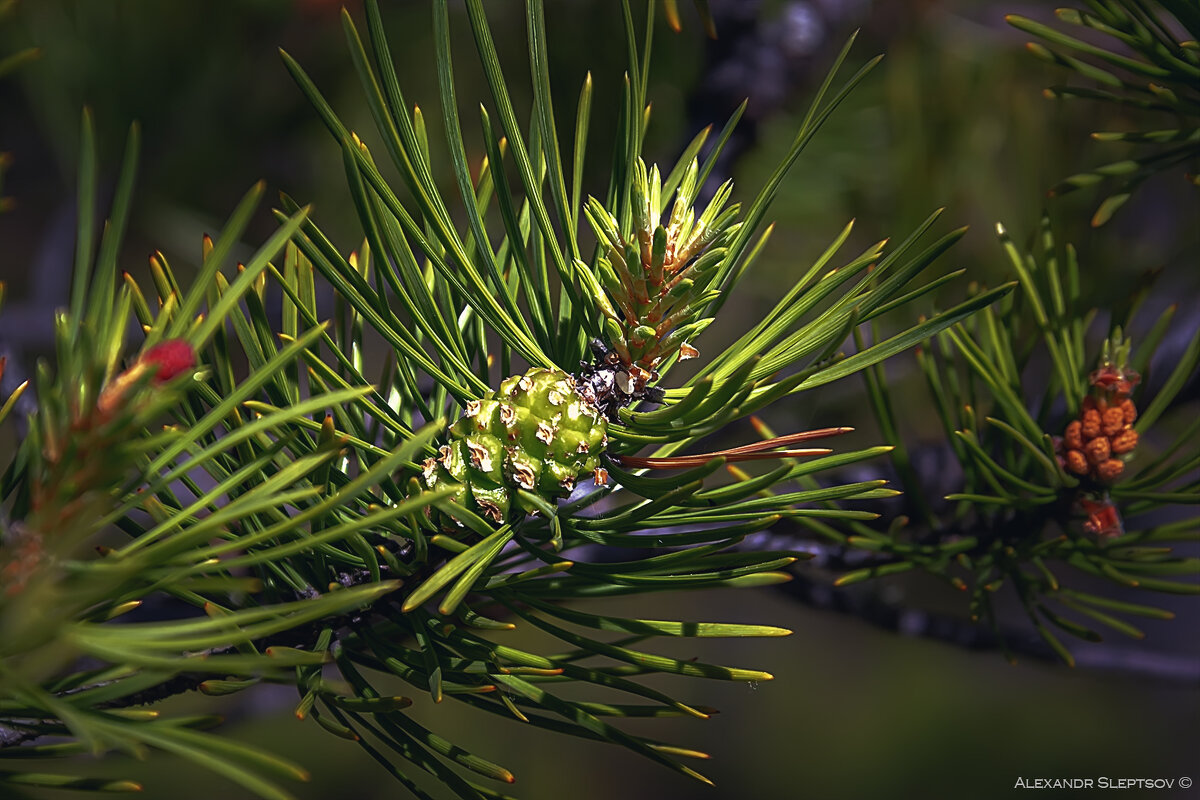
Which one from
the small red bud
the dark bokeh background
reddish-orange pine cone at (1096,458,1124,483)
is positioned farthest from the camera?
the dark bokeh background

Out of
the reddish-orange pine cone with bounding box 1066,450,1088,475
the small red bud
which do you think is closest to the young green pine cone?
the small red bud

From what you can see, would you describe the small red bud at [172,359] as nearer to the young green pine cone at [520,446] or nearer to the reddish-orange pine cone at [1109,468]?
the young green pine cone at [520,446]

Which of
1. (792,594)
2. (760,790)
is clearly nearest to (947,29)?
(792,594)

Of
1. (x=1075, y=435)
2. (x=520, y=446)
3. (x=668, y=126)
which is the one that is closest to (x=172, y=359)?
(x=520, y=446)

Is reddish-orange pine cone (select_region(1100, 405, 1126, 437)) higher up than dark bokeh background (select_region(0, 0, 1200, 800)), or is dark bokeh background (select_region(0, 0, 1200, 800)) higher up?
dark bokeh background (select_region(0, 0, 1200, 800))

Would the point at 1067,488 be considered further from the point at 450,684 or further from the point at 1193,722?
A: the point at 1193,722

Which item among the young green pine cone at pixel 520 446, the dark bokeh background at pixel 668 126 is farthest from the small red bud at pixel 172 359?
the dark bokeh background at pixel 668 126

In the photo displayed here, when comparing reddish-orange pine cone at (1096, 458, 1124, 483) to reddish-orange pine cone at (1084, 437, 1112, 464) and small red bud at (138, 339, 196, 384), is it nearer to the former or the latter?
reddish-orange pine cone at (1084, 437, 1112, 464)
